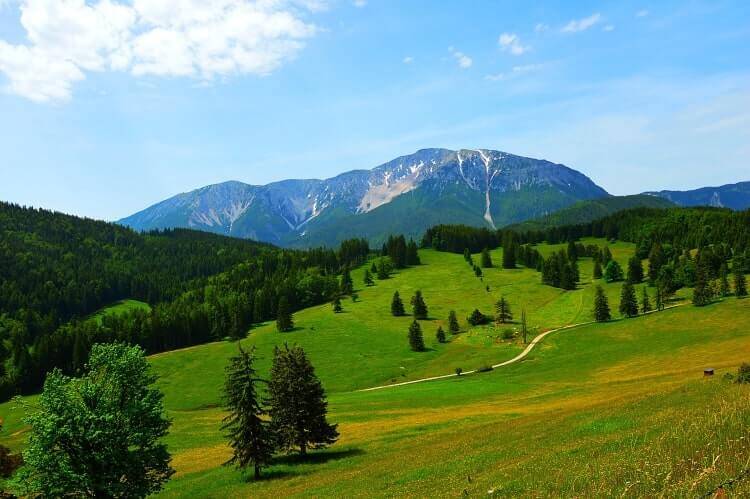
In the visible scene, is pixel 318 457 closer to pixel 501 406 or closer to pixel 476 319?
pixel 501 406

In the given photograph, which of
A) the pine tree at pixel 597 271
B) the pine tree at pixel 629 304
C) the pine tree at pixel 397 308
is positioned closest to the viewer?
the pine tree at pixel 629 304

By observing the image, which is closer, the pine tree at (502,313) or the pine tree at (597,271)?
the pine tree at (502,313)

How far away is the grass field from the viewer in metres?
16.5


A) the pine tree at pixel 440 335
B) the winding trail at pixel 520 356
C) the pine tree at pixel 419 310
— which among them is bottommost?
the winding trail at pixel 520 356

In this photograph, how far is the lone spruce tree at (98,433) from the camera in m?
30.5

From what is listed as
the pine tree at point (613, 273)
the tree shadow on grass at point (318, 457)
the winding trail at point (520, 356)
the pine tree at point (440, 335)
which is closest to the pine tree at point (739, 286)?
the winding trail at point (520, 356)

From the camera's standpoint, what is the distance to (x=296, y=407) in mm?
45688

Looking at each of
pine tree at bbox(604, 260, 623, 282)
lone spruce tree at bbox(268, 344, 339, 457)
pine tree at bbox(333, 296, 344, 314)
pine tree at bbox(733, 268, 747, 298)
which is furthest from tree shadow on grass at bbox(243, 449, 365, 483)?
pine tree at bbox(604, 260, 623, 282)

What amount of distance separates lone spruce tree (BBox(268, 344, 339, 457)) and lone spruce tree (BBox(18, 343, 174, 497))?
40.4 ft

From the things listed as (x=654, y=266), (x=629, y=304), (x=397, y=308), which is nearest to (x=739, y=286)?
(x=629, y=304)

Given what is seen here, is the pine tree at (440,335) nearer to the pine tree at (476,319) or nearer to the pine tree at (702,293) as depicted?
the pine tree at (476,319)

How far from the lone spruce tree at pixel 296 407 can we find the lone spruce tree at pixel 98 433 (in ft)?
40.4

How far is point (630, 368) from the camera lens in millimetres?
82062

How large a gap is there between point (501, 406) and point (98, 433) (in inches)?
1822
